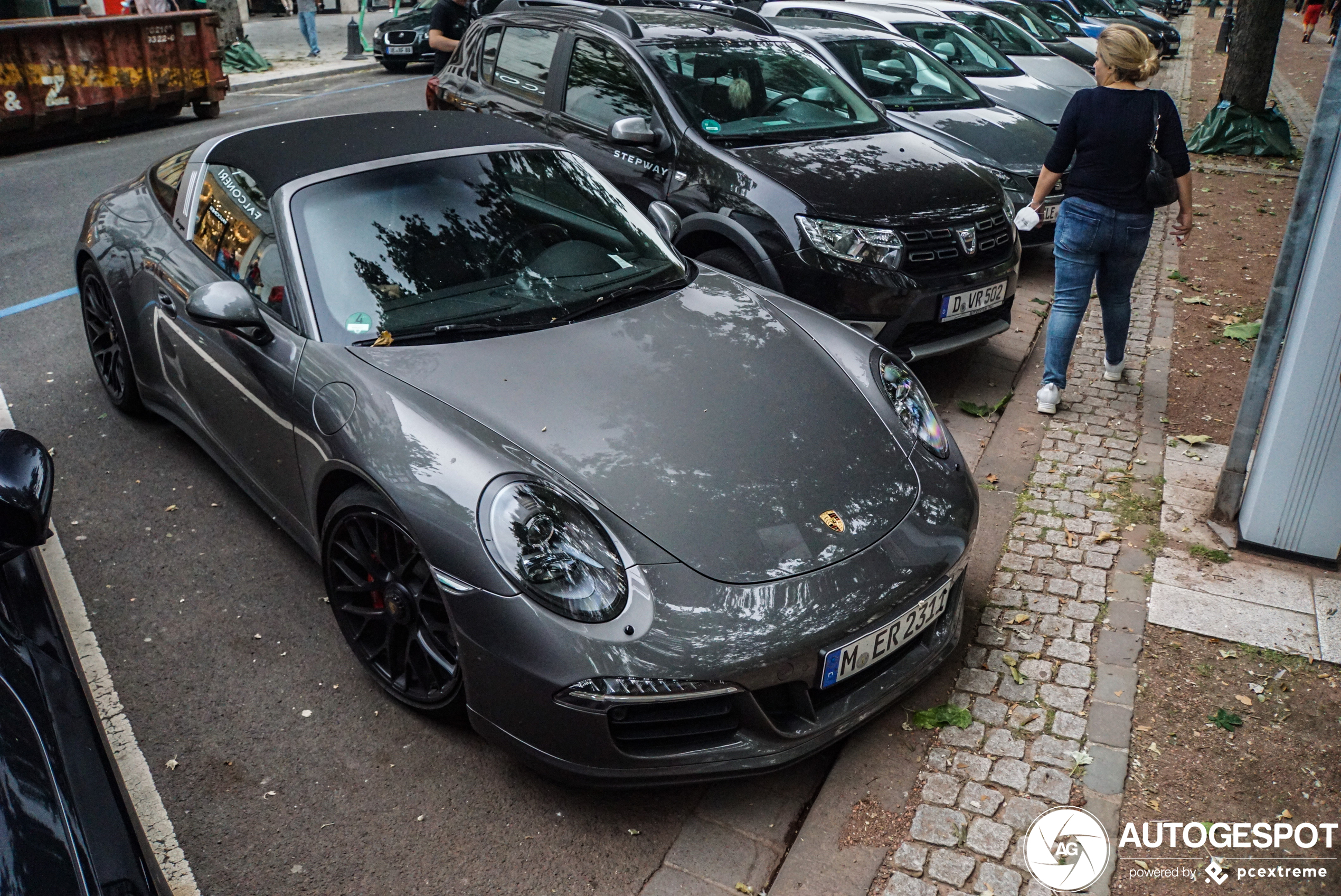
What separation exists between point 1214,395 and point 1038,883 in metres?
3.83

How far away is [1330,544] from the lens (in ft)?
13.0

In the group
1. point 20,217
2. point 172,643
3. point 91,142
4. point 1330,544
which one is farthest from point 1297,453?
point 91,142

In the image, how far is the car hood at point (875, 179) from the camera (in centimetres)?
527

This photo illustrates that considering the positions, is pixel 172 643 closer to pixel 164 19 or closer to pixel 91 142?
pixel 91 142

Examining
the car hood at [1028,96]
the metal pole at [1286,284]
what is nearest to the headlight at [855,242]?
the metal pole at [1286,284]

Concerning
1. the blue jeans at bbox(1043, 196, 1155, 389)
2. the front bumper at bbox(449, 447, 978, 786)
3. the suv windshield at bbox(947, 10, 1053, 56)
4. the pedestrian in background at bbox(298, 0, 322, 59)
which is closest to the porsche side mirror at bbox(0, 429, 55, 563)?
the front bumper at bbox(449, 447, 978, 786)

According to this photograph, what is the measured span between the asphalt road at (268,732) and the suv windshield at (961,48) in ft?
25.1

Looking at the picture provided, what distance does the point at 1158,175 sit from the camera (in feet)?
15.7

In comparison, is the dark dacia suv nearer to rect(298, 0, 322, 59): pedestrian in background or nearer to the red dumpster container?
the red dumpster container

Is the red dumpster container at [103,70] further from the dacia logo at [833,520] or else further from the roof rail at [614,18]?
the dacia logo at [833,520]

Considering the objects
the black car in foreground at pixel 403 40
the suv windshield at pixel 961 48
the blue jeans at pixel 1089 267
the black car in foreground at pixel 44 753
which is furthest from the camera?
the black car in foreground at pixel 403 40

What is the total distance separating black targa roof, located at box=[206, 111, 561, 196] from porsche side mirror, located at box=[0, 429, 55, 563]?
1590mm

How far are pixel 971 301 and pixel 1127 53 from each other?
4.43ft

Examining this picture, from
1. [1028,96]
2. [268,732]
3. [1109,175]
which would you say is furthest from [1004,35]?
[268,732]
